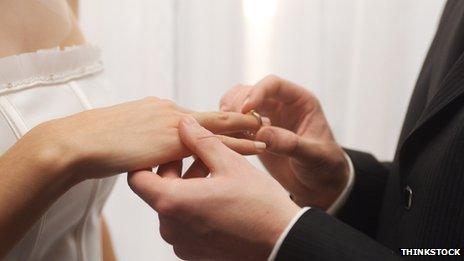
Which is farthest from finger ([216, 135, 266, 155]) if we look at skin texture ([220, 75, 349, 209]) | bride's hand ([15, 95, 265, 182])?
skin texture ([220, 75, 349, 209])

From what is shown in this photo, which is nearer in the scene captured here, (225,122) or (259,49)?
(225,122)

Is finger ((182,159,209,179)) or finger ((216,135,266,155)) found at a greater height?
finger ((216,135,266,155))

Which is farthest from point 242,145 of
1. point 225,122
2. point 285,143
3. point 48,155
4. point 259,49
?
point 259,49

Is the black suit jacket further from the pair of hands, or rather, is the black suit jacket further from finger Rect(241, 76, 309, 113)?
finger Rect(241, 76, 309, 113)

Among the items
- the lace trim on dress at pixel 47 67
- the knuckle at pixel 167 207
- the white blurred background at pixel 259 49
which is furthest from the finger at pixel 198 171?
the white blurred background at pixel 259 49

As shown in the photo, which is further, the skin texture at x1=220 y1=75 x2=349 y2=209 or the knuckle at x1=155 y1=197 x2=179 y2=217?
the skin texture at x1=220 y1=75 x2=349 y2=209

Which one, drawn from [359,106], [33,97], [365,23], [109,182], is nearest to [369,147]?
[359,106]

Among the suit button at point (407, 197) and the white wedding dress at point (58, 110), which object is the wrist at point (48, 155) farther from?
the suit button at point (407, 197)

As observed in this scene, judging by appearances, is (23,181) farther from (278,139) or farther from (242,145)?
(278,139)
